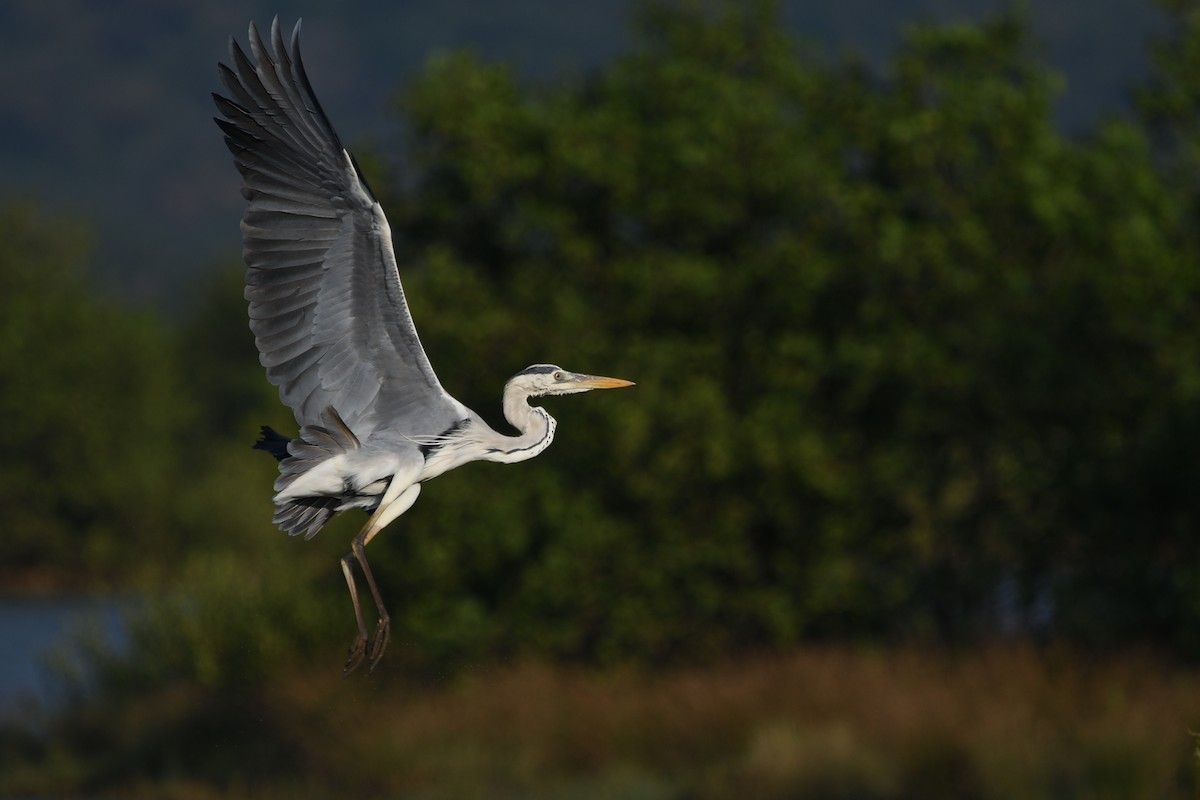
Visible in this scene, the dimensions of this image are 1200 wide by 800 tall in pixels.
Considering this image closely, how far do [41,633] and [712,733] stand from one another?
24.2 meters

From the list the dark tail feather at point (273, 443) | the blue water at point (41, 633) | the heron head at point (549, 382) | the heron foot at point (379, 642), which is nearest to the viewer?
the heron foot at point (379, 642)

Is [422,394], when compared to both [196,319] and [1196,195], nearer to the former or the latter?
[1196,195]

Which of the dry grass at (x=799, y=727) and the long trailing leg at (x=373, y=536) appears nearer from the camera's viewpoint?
the long trailing leg at (x=373, y=536)

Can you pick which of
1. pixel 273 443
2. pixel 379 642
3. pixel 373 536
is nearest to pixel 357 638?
pixel 379 642

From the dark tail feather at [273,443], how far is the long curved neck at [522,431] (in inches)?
37.9

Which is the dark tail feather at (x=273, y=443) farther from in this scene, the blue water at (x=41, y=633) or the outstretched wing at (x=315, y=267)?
the blue water at (x=41, y=633)

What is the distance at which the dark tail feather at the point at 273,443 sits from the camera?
8.45m

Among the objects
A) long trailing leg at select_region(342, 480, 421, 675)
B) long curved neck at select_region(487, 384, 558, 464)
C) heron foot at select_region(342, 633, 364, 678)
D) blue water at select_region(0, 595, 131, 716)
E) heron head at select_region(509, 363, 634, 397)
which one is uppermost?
heron head at select_region(509, 363, 634, 397)

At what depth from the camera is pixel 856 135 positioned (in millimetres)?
21172

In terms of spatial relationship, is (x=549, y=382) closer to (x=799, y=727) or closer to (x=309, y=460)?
(x=309, y=460)

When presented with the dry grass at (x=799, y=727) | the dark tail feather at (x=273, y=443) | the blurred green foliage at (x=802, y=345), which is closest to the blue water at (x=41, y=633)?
the blurred green foliage at (x=802, y=345)

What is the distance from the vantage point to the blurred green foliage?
19.5m

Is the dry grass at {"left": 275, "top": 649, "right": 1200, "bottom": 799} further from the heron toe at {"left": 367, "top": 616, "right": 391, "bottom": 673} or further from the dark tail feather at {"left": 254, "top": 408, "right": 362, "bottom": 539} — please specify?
the dark tail feather at {"left": 254, "top": 408, "right": 362, "bottom": 539}

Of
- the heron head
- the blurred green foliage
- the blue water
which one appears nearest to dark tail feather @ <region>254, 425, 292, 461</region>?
the heron head
